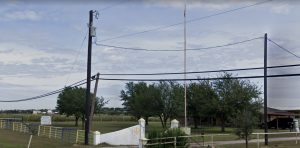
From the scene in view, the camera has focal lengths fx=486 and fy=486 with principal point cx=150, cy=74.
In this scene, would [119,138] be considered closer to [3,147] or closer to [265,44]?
[3,147]

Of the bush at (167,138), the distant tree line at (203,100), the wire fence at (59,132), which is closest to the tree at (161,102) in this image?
the distant tree line at (203,100)

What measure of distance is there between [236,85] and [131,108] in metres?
23.2

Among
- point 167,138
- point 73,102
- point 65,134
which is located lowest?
point 65,134

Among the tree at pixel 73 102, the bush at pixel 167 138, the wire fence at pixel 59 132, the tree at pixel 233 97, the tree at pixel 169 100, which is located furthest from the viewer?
the tree at pixel 73 102

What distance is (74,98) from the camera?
8206 centimetres

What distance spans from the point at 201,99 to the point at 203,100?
0.81 metres

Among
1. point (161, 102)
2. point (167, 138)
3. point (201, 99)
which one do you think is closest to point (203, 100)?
point (201, 99)

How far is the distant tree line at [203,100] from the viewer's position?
58.7m

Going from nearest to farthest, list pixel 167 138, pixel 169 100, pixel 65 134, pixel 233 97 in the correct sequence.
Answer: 1. pixel 167 138
2. pixel 65 134
3. pixel 233 97
4. pixel 169 100

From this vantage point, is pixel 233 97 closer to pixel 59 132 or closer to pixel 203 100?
pixel 203 100

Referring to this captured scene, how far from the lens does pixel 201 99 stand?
210 feet

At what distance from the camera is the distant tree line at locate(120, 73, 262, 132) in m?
58.7

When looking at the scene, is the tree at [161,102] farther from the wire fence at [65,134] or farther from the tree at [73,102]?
the wire fence at [65,134]

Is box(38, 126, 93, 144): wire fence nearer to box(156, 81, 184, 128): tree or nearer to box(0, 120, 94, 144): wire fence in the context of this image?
box(0, 120, 94, 144): wire fence
